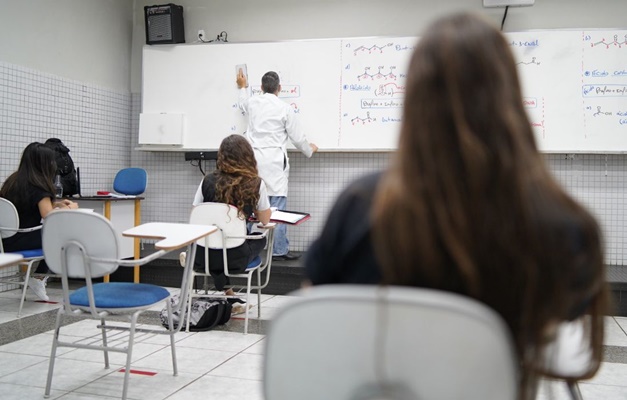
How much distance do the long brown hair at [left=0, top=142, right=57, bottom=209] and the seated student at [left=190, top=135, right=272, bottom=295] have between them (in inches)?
43.1

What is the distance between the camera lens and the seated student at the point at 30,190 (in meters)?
3.91

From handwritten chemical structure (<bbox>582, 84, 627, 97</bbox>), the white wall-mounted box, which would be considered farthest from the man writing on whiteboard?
handwritten chemical structure (<bbox>582, 84, 627, 97</bbox>)

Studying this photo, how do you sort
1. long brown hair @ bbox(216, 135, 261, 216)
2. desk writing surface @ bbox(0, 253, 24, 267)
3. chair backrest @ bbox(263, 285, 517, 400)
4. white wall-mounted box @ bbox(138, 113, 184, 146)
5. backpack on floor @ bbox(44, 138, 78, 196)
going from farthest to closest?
1. white wall-mounted box @ bbox(138, 113, 184, 146)
2. backpack on floor @ bbox(44, 138, 78, 196)
3. long brown hair @ bbox(216, 135, 261, 216)
4. desk writing surface @ bbox(0, 253, 24, 267)
5. chair backrest @ bbox(263, 285, 517, 400)

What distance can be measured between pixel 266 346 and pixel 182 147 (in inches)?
198

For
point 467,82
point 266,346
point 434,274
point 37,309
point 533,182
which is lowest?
point 37,309

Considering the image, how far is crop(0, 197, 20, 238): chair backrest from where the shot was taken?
147 inches

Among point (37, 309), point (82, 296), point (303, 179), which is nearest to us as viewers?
point (82, 296)

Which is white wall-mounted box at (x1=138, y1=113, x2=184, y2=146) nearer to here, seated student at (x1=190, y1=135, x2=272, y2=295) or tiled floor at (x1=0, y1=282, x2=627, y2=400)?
seated student at (x1=190, y1=135, x2=272, y2=295)

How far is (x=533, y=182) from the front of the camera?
3.06ft

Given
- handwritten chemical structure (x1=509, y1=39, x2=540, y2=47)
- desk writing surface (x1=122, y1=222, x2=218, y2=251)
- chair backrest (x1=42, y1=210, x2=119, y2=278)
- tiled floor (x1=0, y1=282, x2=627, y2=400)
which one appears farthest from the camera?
handwritten chemical structure (x1=509, y1=39, x2=540, y2=47)

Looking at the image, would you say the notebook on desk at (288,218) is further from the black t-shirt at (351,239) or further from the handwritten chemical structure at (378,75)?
the black t-shirt at (351,239)

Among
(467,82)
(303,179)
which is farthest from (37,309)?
(467,82)

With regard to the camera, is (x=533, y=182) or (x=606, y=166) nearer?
(x=533, y=182)

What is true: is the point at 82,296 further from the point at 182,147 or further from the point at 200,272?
the point at 182,147
